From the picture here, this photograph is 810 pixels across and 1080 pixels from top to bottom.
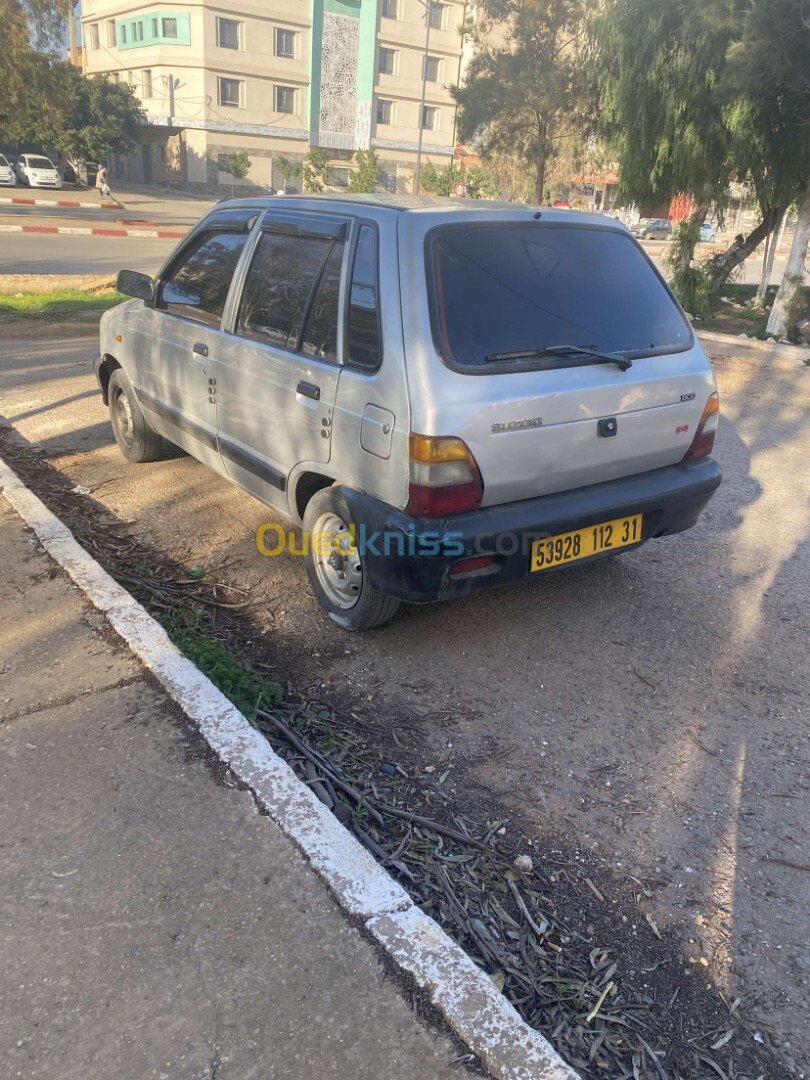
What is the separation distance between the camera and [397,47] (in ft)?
188

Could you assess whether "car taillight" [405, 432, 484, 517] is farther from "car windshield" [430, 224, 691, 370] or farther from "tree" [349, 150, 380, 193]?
"tree" [349, 150, 380, 193]

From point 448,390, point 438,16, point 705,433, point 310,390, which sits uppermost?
point 438,16

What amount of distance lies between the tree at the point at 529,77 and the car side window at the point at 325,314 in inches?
862

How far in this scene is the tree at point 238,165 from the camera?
175 feet

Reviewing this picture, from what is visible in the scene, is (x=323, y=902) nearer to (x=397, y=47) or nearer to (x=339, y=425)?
(x=339, y=425)

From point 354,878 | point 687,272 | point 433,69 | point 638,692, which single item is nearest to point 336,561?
point 638,692

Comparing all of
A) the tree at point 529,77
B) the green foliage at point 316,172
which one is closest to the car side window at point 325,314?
the tree at point 529,77

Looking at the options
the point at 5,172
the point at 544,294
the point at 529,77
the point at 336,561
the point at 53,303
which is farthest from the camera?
Result: the point at 5,172

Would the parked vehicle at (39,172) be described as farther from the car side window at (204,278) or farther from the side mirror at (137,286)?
the car side window at (204,278)

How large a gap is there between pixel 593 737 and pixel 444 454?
4.06ft

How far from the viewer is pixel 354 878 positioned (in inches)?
91.0

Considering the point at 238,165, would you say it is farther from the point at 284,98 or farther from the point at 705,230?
the point at 705,230

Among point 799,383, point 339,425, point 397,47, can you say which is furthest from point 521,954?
point 397,47

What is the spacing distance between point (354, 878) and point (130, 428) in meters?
4.33
